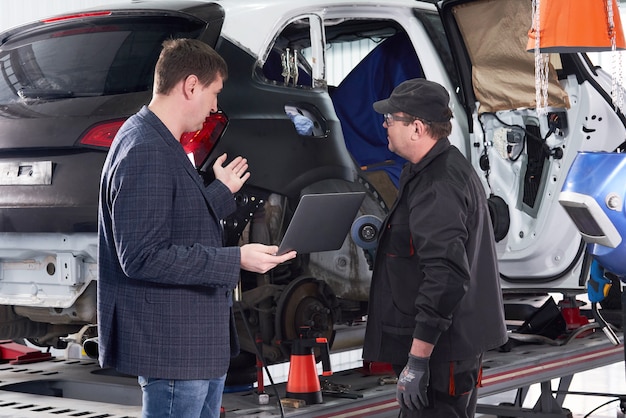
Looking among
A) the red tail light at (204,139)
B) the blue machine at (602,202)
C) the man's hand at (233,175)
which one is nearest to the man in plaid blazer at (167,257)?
the man's hand at (233,175)

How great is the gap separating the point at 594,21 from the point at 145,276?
2467 millimetres

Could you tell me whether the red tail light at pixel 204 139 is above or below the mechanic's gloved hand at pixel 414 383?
above

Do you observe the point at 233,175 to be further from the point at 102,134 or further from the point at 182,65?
the point at 102,134

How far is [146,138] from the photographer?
103 inches

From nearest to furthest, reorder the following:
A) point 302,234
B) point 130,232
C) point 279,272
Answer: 1. point 130,232
2. point 302,234
3. point 279,272

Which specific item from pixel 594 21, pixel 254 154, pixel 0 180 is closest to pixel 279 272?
pixel 254 154

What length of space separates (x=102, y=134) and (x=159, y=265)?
4.80ft

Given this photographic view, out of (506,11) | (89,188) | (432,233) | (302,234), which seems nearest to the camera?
(432,233)

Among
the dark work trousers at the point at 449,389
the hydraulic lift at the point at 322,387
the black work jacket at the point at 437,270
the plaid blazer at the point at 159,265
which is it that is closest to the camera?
the plaid blazer at the point at 159,265

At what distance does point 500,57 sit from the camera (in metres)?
5.11

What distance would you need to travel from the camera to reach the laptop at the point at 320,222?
342 centimetres

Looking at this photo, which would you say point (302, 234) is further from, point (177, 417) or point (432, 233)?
point (177, 417)

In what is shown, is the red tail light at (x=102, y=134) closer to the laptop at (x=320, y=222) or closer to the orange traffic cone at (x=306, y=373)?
the laptop at (x=320, y=222)

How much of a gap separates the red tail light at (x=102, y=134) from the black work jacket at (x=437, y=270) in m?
1.14
